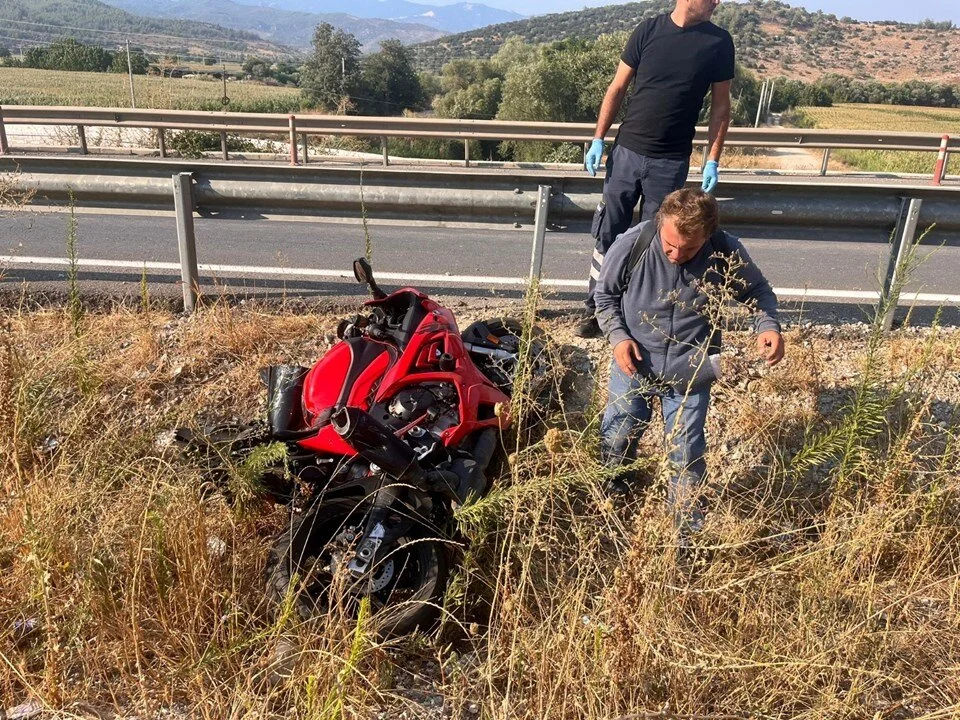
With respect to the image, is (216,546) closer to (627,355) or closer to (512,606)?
(512,606)

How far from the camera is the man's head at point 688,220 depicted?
2.85 m

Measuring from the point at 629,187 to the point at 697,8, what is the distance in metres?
1.12

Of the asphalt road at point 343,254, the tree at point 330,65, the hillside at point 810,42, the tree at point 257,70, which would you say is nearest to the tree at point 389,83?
the tree at point 330,65

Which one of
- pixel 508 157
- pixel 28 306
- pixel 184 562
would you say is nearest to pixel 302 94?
pixel 508 157

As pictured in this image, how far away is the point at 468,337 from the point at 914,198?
2.78 meters

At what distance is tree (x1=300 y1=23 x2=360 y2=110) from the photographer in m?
46.5

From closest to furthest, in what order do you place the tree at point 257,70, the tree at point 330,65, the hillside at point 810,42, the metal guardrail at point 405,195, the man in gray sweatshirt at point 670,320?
the man in gray sweatshirt at point 670,320 < the metal guardrail at point 405,195 < the tree at point 330,65 < the tree at point 257,70 < the hillside at point 810,42

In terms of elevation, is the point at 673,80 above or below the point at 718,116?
above

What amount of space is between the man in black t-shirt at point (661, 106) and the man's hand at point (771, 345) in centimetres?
147

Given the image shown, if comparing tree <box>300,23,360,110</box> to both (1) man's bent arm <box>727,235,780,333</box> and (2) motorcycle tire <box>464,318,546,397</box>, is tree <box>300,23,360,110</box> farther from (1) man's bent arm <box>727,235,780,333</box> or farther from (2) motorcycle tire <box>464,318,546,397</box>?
(1) man's bent arm <box>727,235,780,333</box>

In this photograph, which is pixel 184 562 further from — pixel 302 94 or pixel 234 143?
pixel 302 94

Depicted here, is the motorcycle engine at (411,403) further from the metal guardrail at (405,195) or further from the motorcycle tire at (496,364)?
the metal guardrail at (405,195)

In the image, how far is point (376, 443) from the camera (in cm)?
242

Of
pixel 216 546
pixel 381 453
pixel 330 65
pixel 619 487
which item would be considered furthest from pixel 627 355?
pixel 330 65
